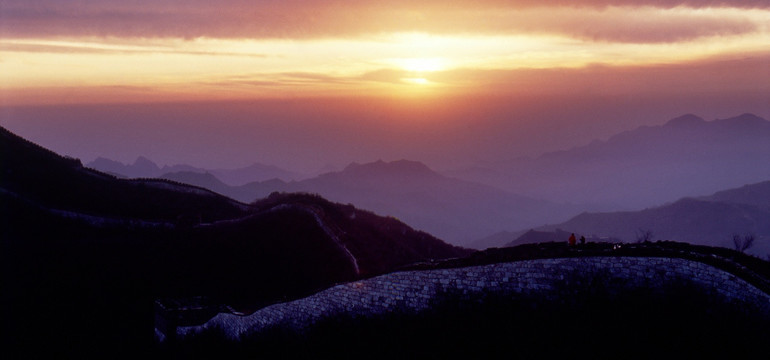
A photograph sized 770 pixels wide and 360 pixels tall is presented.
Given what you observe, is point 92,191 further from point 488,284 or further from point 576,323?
point 576,323

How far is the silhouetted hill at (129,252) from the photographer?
27.7 m

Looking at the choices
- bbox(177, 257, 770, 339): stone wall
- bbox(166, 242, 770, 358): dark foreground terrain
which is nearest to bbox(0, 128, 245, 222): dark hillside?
bbox(177, 257, 770, 339): stone wall

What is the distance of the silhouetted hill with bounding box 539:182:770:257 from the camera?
148250 millimetres

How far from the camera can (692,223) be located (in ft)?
518

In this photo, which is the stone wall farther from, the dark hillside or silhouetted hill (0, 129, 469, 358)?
the dark hillside

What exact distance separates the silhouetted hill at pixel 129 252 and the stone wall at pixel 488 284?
13.7 ft

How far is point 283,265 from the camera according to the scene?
38.4 m

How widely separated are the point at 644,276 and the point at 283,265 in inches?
1054

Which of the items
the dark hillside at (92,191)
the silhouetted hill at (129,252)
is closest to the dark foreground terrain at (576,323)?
the silhouetted hill at (129,252)

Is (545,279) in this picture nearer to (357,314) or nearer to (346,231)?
(357,314)

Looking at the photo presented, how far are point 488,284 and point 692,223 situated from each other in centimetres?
16118

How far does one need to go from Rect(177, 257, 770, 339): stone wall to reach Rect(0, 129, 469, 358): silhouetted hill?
13.7ft

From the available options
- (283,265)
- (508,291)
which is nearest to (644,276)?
(508,291)

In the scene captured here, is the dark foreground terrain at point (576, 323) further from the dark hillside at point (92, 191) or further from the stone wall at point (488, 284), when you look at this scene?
the dark hillside at point (92, 191)
